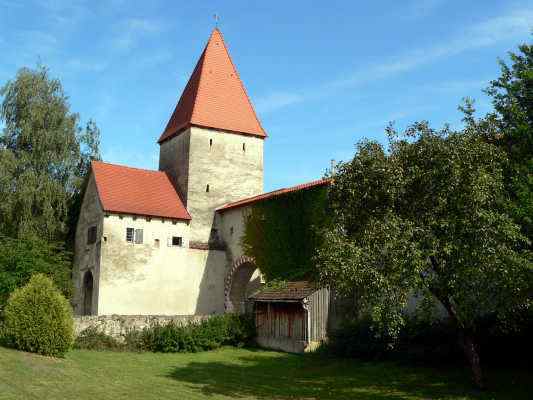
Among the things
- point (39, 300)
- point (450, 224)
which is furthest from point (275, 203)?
point (450, 224)

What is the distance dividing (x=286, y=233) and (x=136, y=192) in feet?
30.6

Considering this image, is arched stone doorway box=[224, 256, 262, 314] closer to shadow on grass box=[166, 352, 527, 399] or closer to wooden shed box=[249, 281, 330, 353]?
wooden shed box=[249, 281, 330, 353]

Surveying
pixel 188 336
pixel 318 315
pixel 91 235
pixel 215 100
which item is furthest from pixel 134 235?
pixel 318 315

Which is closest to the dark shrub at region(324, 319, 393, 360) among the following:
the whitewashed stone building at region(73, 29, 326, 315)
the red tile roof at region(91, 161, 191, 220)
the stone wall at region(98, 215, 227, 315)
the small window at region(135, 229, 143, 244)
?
the whitewashed stone building at region(73, 29, 326, 315)

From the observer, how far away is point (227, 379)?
1672 centimetres

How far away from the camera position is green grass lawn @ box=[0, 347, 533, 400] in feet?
43.8

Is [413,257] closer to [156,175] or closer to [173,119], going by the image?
[156,175]

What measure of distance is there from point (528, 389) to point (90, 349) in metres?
15.0

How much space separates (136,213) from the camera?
30.9 metres

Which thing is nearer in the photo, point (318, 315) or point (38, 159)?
point (318, 315)

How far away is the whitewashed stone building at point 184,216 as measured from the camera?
30516mm

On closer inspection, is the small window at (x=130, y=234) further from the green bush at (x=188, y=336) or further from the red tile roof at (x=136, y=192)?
the green bush at (x=188, y=336)

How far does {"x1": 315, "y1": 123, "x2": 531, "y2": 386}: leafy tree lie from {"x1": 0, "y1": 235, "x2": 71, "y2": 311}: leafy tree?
57.7 feet

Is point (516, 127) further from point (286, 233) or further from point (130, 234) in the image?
point (130, 234)
